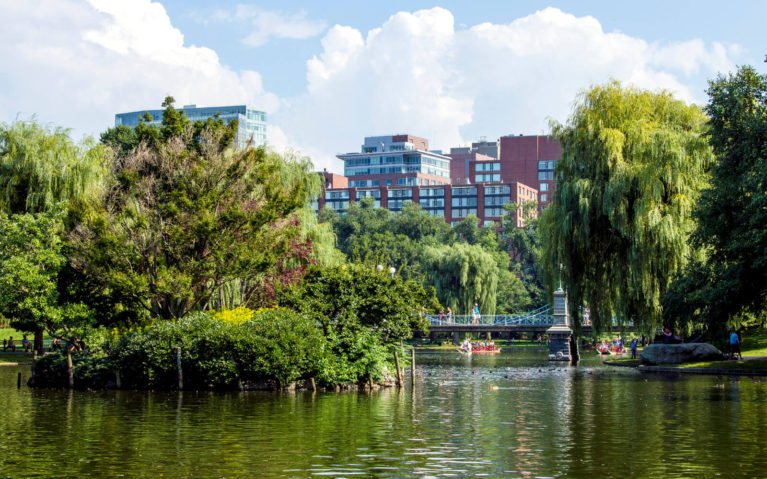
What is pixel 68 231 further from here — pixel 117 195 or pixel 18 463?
pixel 18 463

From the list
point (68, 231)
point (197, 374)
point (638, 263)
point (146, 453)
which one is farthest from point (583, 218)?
point (146, 453)

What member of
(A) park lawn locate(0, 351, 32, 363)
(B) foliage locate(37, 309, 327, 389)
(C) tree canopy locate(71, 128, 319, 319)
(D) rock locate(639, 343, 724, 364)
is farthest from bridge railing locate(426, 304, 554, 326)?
(B) foliage locate(37, 309, 327, 389)

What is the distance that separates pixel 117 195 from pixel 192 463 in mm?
26877

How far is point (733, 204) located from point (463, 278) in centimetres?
6488

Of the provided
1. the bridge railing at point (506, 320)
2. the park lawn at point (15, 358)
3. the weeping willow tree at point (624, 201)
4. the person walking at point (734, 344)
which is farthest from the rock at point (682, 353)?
the park lawn at point (15, 358)

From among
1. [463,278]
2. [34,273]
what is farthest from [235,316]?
[463,278]

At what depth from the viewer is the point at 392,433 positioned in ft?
71.5

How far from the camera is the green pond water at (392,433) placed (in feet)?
54.9

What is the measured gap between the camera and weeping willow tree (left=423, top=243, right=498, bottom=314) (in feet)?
332

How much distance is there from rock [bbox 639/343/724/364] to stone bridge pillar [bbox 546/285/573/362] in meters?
7.24

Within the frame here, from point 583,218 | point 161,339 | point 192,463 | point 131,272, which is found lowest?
point 192,463

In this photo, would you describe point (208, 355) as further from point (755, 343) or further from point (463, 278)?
point (463, 278)

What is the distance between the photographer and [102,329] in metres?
39.7

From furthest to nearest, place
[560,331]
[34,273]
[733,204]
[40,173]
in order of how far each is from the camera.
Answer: [560,331] < [40,173] < [34,273] < [733,204]
